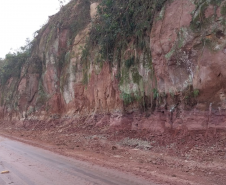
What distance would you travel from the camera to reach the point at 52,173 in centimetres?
596

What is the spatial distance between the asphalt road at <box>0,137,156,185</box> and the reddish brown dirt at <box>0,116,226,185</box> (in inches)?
20.4

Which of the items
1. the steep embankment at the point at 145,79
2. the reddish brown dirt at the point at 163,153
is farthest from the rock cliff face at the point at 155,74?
the reddish brown dirt at the point at 163,153

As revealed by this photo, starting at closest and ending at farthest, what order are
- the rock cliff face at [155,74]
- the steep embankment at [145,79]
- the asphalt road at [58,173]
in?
1. the asphalt road at [58,173]
2. the steep embankment at [145,79]
3. the rock cliff face at [155,74]

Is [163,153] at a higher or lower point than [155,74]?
lower

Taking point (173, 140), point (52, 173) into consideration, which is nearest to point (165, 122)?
point (173, 140)

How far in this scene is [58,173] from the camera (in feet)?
19.5

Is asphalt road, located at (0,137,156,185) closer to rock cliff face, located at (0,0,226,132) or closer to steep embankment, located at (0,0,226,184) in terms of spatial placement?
steep embankment, located at (0,0,226,184)

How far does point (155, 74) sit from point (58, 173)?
656cm

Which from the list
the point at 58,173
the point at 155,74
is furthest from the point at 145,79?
the point at 58,173

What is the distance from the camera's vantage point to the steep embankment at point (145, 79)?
809 cm

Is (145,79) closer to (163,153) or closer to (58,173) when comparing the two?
(163,153)

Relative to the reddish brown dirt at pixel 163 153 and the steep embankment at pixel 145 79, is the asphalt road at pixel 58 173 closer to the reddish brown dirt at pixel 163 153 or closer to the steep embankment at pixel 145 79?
the reddish brown dirt at pixel 163 153

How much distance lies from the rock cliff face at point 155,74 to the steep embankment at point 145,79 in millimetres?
38

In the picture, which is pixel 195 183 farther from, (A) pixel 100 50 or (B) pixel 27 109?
(B) pixel 27 109
